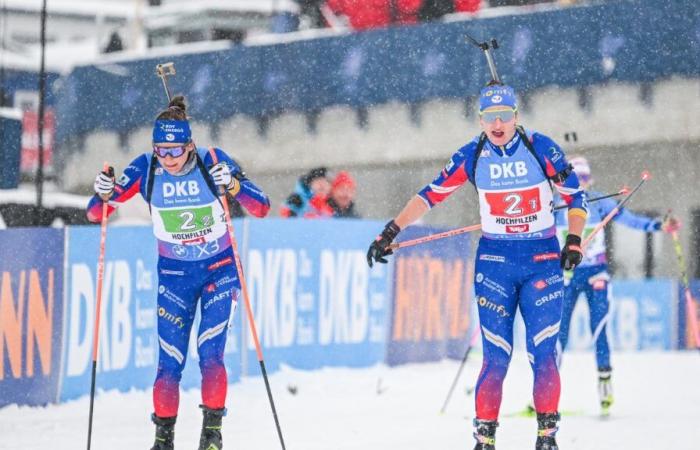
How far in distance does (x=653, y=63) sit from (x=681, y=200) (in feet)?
9.85

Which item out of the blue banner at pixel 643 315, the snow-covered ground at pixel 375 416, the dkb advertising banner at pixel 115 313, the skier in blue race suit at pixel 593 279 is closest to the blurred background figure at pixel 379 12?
the blue banner at pixel 643 315

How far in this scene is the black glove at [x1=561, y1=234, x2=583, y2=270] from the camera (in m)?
7.04

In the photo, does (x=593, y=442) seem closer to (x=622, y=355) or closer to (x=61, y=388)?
(x=61, y=388)

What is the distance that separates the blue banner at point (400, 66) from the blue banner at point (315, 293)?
10.8 meters

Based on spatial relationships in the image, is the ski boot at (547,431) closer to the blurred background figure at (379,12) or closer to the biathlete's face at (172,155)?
the biathlete's face at (172,155)

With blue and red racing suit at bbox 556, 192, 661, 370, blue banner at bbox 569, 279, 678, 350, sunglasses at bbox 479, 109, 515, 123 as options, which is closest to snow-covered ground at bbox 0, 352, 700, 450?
blue and red racing suit at bbox 556, 192, 661, 370

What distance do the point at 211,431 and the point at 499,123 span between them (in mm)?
2430

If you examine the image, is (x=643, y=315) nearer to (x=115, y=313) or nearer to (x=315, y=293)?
(x=315, y=293)

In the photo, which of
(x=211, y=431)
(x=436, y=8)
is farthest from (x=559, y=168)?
(x=436, y=8)

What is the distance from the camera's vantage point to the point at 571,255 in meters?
7.05

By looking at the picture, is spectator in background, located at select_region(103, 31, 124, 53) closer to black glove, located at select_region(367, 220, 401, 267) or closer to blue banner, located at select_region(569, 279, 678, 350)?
blue banner, located at select_region(569, 279, 678, 350)

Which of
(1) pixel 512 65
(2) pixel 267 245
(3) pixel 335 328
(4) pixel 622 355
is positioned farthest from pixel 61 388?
(1) pixel 512 65

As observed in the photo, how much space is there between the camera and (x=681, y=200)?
81.0ft

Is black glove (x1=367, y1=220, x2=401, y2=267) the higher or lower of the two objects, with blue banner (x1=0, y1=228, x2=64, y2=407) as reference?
higher
